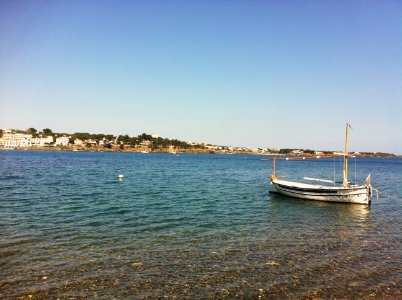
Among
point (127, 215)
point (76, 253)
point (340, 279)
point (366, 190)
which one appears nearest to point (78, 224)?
point (127, 215)

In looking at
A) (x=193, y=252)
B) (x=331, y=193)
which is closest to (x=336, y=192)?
(x=331, y=193)

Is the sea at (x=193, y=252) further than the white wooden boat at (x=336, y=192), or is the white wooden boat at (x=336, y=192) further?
the white wooden boat at (x=336, y=192)

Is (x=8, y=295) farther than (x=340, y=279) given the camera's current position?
No

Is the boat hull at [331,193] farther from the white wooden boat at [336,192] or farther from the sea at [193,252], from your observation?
the sea at [193,252]

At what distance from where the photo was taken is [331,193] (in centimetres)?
3781

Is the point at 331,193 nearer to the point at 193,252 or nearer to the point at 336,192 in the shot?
the point at 336,192

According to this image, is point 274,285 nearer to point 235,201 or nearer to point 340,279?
point 340,279

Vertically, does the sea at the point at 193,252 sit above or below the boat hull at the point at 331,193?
below

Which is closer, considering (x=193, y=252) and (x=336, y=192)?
(x=193, y=252)

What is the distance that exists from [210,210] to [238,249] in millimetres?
12636

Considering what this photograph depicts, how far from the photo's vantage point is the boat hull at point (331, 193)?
35938mm

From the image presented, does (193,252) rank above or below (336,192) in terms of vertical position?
below

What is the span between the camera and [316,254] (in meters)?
17.1

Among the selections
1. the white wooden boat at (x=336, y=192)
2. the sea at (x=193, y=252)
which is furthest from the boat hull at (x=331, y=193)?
the sea at (x=193, y=252)
